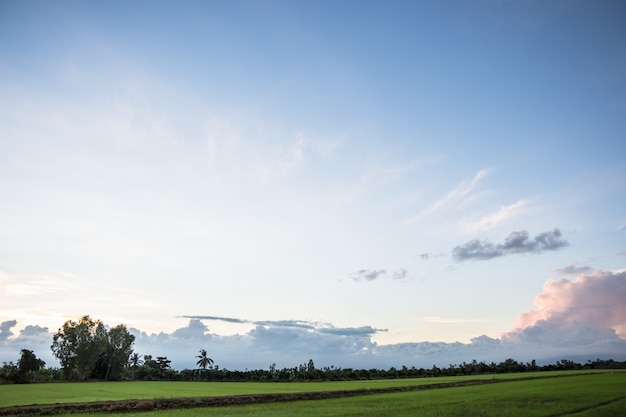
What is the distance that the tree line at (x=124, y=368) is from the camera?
3752 inches

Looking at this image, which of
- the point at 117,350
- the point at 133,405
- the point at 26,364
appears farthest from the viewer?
Result: the point at 117,350

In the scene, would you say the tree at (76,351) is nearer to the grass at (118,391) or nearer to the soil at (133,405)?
the grass at (118,391)

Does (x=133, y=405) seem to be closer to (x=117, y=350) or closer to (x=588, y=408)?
(x=588, y=408)

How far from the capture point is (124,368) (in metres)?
102

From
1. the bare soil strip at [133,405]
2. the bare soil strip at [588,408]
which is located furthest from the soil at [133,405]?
the bare soil strip at [588,408]

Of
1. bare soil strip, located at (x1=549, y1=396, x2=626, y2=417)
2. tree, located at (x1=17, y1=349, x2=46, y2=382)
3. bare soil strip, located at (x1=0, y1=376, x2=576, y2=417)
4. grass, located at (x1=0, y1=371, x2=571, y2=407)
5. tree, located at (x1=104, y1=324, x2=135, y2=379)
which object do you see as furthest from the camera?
tree, located at (x1=104, y1=324, x2=135, y2=379)

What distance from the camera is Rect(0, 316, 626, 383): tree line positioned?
95.3m

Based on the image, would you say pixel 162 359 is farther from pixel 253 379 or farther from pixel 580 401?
pixel 580 401

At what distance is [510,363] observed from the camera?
117062 millimetres

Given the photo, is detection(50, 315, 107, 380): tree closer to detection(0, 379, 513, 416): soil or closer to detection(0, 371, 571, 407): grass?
detection(0, 371, 571, 407): grass

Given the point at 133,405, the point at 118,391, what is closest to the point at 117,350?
the point at 118,391

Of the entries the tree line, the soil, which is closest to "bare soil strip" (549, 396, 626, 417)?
the soil

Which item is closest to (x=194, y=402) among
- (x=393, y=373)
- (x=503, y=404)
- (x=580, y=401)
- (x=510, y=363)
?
(x=503, y=404)

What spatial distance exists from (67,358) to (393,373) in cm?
7866
